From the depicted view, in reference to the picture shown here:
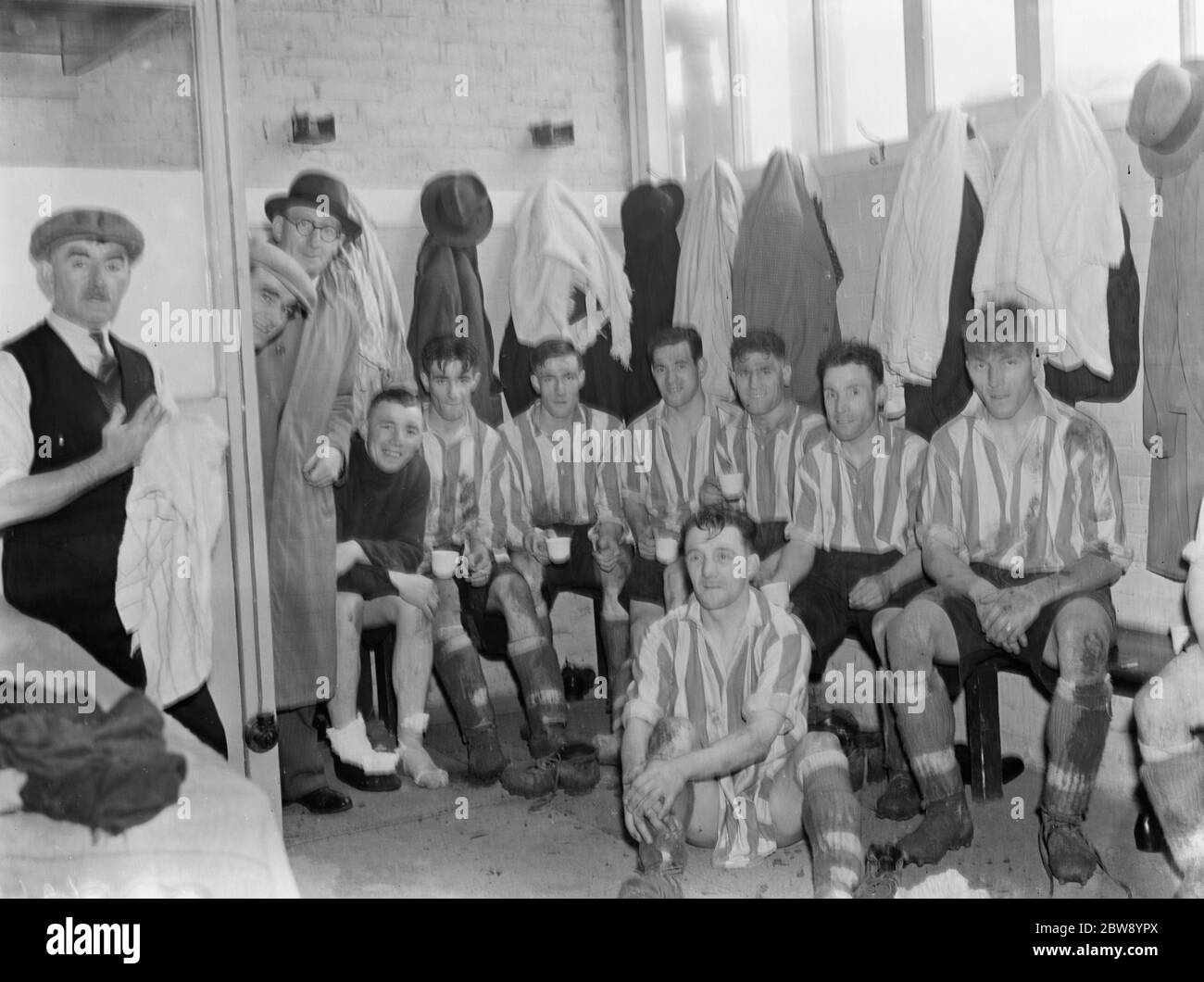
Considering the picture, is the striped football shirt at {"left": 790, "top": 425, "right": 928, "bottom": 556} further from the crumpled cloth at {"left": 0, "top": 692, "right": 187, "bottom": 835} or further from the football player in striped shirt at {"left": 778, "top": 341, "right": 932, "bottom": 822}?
the crumpled cloth at {"left": 0, "top": 692, "right": 187, "bottom": 835}

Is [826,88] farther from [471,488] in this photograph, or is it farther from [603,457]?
[471,488]

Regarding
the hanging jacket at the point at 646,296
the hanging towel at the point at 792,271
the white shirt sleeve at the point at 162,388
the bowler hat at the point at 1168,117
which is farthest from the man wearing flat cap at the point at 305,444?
the bowler hat at the point at 1168,117

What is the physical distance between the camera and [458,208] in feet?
11.2

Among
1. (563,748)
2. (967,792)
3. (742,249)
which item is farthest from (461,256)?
(967,792)

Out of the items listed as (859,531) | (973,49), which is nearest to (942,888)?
(859,531)

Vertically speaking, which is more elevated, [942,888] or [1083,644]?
[1083,644]

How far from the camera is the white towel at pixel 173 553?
3.11 metres

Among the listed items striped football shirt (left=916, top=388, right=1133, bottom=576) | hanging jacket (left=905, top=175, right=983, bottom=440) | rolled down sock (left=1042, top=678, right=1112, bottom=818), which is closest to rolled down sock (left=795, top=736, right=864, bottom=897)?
rolled down sock (left=1042, top=678, right=1112, bottom=818)

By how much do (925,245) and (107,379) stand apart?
69.8 inches

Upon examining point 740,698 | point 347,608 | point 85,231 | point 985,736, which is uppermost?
point 85,231

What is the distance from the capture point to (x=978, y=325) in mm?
3262

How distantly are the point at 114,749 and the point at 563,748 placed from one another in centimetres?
97

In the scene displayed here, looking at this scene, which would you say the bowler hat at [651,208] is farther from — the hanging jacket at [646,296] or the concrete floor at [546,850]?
the concrete floor at [546,850]
